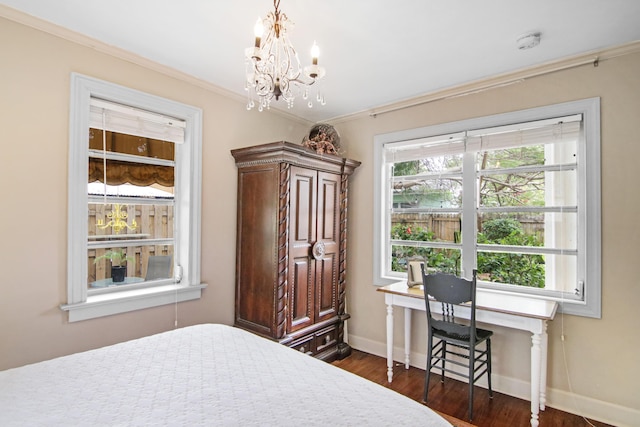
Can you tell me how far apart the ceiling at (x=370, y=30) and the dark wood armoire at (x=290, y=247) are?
0.81 m

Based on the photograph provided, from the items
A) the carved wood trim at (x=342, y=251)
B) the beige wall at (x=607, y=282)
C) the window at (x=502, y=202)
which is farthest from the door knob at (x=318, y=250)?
the beige wall at (x=607, y=282)

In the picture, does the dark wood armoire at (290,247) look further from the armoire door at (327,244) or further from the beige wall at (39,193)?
the beige wall at (39,193)

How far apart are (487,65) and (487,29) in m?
0.53

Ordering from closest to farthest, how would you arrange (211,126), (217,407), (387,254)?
(217,407) < (211,126) < (387,254)

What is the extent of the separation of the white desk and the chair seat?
0.48 ft

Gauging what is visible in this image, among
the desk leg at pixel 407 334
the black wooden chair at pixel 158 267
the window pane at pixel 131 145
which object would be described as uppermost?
the window pane at pixel 131 145

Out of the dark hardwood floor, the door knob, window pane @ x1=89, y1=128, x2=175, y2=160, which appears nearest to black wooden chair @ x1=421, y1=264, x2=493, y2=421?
the dark hardwood floor

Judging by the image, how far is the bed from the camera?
1110 millimetres

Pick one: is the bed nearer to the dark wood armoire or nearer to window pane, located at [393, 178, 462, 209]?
the dark wood armoire

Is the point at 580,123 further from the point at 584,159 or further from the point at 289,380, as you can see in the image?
the point at 289,380

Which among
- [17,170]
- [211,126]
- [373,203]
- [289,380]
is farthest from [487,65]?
[17,170]

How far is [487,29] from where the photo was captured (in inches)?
82.4

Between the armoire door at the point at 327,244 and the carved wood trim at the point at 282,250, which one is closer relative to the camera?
the carved wood trim at the point at 282,250

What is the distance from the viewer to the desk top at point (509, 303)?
2.25 metres
